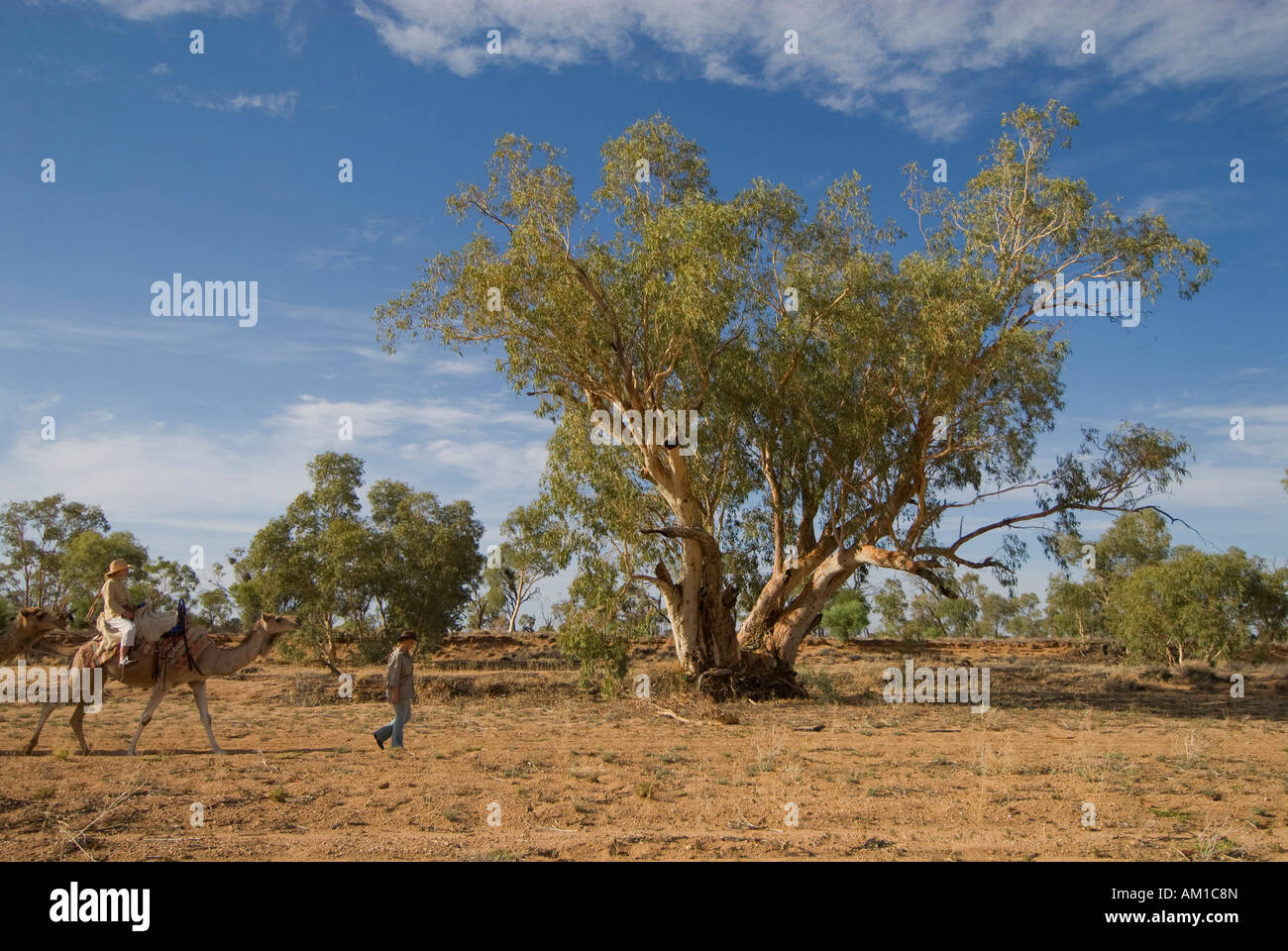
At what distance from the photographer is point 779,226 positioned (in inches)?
867

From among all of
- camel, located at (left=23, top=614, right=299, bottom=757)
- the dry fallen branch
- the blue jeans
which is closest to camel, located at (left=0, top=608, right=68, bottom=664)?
camel, located at (left=23, top=614, right=299, bottom=757)

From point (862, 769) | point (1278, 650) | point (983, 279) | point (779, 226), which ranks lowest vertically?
point (1278, 650)

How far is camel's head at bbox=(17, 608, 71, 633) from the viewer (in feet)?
37.1

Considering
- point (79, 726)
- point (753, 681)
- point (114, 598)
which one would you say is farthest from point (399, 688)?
point (753, 681)

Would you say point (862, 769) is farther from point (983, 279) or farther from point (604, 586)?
point (983, 279)

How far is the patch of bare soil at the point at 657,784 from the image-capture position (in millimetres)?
6934

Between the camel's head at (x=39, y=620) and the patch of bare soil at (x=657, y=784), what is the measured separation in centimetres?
161

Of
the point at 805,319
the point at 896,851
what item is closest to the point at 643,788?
A: the point at 896,851

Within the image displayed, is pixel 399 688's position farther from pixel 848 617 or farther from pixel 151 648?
pixel 848 617

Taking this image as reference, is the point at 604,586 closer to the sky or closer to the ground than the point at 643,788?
closer to the sky

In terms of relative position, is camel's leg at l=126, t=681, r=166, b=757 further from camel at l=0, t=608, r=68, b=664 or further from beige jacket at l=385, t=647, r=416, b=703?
beige jacket at l=385, t=647, r=416, b=703

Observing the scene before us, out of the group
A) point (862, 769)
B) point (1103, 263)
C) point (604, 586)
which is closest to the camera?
point (862, 769)

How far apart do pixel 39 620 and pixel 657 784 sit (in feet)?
27.8
